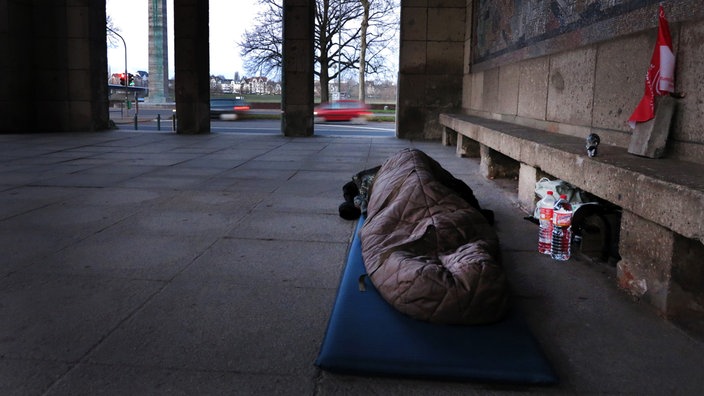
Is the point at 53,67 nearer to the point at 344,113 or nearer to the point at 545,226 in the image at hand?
the point at 545,226

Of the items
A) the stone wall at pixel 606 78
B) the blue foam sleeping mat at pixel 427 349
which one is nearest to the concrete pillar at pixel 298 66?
the stone wall at pixel 606 78

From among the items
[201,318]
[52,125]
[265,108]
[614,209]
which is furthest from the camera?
[265,108]

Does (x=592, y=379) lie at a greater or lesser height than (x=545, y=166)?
lesser

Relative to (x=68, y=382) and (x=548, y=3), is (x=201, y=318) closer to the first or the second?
(x=68, y=382)

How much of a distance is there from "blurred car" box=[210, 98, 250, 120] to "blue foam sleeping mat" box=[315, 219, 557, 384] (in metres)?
34.2

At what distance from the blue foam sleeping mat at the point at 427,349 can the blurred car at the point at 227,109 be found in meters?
34.2

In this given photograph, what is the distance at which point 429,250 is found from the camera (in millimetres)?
3943

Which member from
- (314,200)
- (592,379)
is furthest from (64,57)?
(592,379)

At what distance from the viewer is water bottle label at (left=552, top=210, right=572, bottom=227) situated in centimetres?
469

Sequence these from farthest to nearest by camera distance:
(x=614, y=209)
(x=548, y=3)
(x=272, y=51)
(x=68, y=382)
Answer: (x=272, y=51)
(x=548, y=3)
(x=614, y=209)
(x=68, y=382)

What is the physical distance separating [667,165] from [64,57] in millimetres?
16649

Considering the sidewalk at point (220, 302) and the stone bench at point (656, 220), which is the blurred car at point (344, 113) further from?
the stone bench at point (656, 220)

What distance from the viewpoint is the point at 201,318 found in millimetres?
3418

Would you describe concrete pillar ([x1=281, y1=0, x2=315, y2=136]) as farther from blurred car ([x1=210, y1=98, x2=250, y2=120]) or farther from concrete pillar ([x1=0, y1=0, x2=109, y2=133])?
blurred car ([x1=210, y1=98, x2=250, y2=120])
